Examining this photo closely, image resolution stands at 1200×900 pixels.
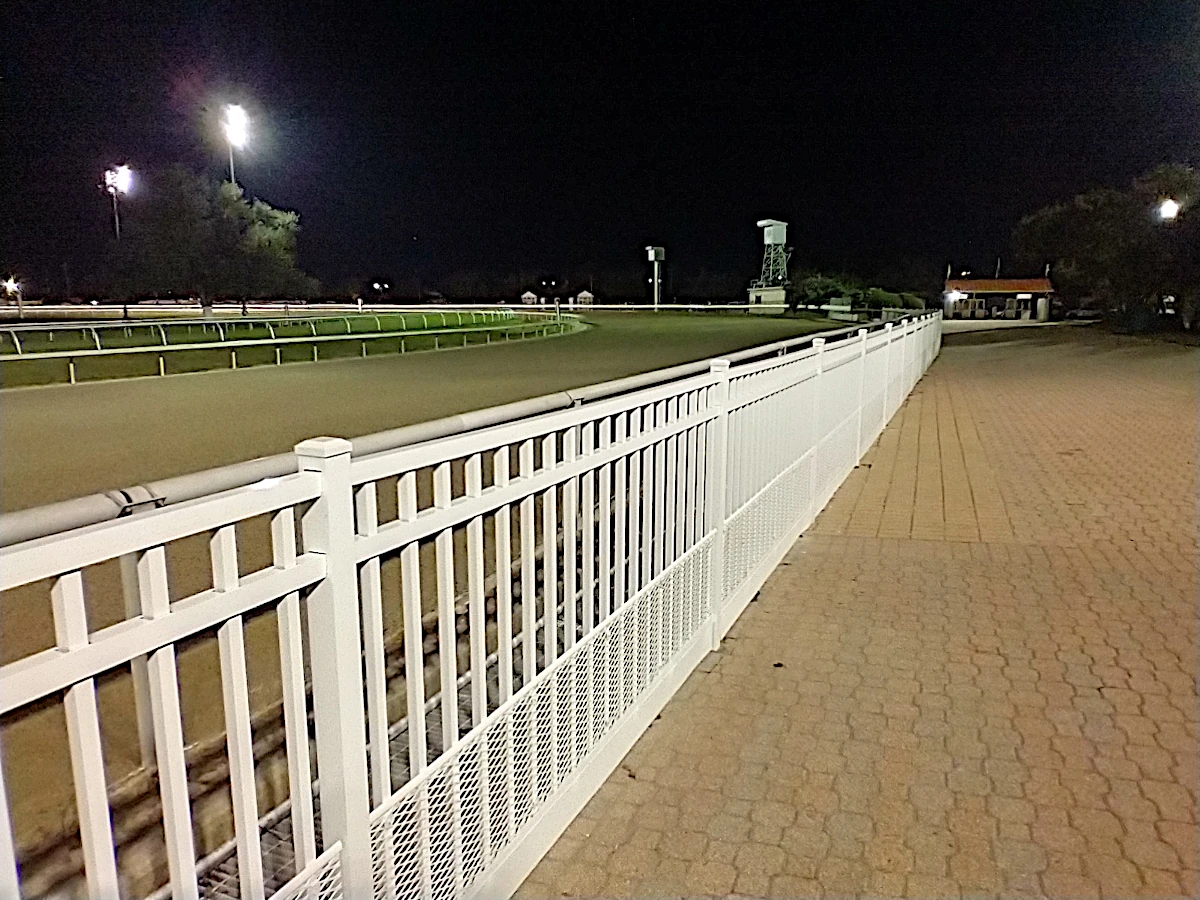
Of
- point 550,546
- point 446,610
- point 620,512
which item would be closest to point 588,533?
point 550,546

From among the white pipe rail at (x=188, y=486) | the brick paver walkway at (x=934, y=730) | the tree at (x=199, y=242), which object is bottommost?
the brick paver walkway at (x=934, y=730)

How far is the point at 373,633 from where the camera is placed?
1.97 meters

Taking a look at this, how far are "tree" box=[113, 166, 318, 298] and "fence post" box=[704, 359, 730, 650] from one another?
48663 mm

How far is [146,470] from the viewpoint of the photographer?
27.0ft

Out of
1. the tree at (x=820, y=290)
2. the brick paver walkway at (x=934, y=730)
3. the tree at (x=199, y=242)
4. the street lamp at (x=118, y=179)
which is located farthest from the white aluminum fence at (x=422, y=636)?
the tree at (x=820, y=290)

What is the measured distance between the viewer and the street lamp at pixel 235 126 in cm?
3083

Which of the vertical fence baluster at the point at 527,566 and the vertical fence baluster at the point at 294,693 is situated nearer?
the vertical fence baluster at the point at 294,693

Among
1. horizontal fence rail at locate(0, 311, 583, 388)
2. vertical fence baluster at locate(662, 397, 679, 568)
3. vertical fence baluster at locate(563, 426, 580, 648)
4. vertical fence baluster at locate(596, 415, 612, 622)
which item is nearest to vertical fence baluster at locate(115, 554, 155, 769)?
vertical fence baluster at locate(563, 426, 580, 648)

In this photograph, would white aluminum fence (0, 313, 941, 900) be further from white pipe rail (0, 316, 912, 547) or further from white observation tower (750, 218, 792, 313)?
white observation tower (750, 218, 792, 313)

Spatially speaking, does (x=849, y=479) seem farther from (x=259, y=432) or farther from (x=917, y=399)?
(x=917, y=399)

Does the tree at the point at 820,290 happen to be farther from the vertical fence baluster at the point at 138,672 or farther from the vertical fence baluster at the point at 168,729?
the vertical fence baluster at the point at 168,729

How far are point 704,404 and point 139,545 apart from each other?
2.88 metres

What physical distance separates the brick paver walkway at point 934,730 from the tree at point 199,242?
155 ft

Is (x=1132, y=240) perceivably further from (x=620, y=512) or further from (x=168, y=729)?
(x=168, y=729)
